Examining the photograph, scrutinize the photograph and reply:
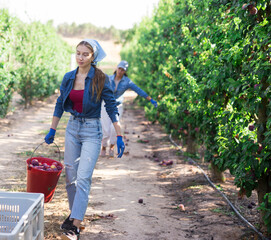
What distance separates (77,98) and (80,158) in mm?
584

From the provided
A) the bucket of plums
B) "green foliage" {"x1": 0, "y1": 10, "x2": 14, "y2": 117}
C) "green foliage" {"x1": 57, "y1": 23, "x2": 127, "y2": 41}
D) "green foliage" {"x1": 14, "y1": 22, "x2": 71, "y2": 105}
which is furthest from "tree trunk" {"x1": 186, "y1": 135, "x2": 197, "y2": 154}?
"green foliage" {"x1": 57, "y1": 23, "x2": 127, "y2": 41}

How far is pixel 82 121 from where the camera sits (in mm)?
3918

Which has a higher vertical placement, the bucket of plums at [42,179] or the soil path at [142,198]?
the bucket of plums at [42,179]

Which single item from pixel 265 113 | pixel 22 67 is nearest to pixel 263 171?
pixel 265 113

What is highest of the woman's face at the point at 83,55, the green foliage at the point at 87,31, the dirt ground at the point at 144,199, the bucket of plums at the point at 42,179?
the green foliage at the point at 87,31

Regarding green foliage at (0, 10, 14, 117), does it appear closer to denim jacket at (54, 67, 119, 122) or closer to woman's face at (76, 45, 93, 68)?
denim jacket at (54, 67, 119, 122)

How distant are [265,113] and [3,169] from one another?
4229 millimetres

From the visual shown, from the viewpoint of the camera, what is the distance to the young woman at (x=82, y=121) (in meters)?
3.79

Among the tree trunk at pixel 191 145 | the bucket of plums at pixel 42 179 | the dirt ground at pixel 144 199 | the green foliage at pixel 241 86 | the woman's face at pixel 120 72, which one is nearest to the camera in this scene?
the green foliage at pixel 241 86

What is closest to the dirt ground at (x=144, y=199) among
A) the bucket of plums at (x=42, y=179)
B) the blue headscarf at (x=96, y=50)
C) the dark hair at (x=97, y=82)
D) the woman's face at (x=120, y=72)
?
the bucket of plums at (x=42, y=179)

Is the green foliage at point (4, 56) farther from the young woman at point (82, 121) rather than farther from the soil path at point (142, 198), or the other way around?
the young woman at point (82, 121)

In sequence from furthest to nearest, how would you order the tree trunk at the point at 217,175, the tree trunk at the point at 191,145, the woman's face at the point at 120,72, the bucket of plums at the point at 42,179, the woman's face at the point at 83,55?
the tree trunk at the point at 191,145 < the woman's face at the point at 120,72 < the tree trunk at the point at 217,175 < the bucket of plums at the point at 42,179 < the woman's face at the point at 83,55

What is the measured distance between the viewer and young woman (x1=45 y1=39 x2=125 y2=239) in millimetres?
3787

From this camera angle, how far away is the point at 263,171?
13.3ft
